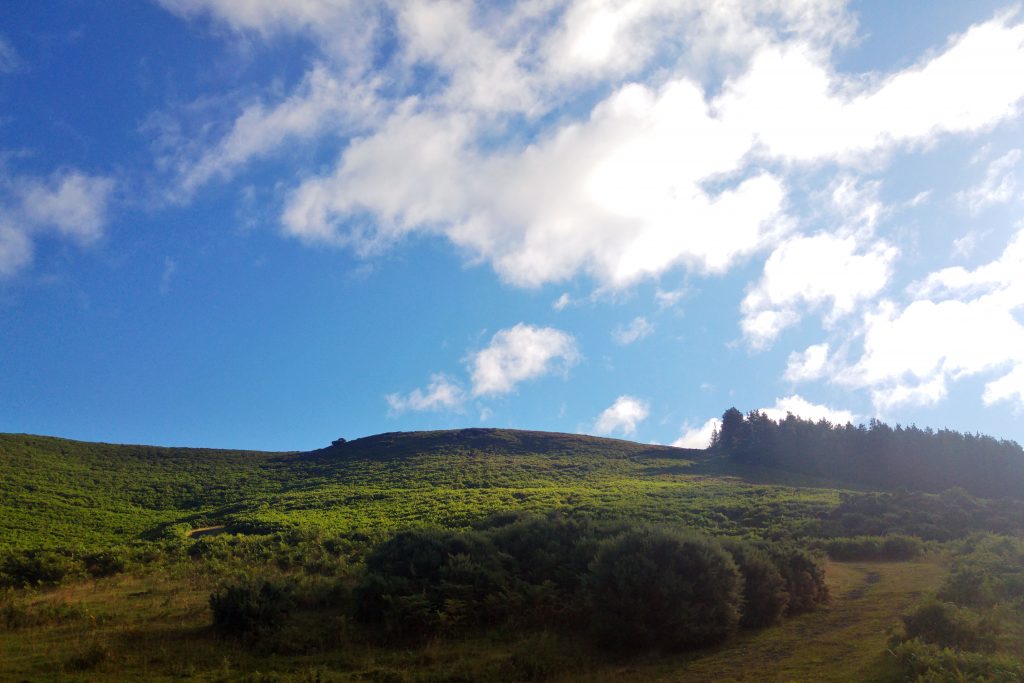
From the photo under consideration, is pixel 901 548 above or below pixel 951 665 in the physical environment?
below

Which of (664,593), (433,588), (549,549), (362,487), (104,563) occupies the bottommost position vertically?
(104,563)

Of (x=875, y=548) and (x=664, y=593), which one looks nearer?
(x=664, y=593)

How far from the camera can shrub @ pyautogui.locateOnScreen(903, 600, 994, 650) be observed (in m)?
11.0

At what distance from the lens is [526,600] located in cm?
1466

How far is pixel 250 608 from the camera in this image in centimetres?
1344

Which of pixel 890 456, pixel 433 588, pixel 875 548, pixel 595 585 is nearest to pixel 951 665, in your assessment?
pixel 595 585

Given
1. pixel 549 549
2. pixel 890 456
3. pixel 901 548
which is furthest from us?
pixel 890 456

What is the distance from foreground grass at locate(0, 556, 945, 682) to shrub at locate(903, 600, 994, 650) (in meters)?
0.78

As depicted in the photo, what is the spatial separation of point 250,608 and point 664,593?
8.75 m

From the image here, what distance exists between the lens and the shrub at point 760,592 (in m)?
14.3

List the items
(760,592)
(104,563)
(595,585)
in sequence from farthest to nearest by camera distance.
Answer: (104,563) → (760,592) → (595,585)

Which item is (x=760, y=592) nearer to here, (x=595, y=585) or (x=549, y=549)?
(x=595, y=585)

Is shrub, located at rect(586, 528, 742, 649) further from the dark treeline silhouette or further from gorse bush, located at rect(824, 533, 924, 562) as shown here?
the dark treeline silhouette

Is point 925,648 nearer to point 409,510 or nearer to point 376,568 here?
point 376,568
